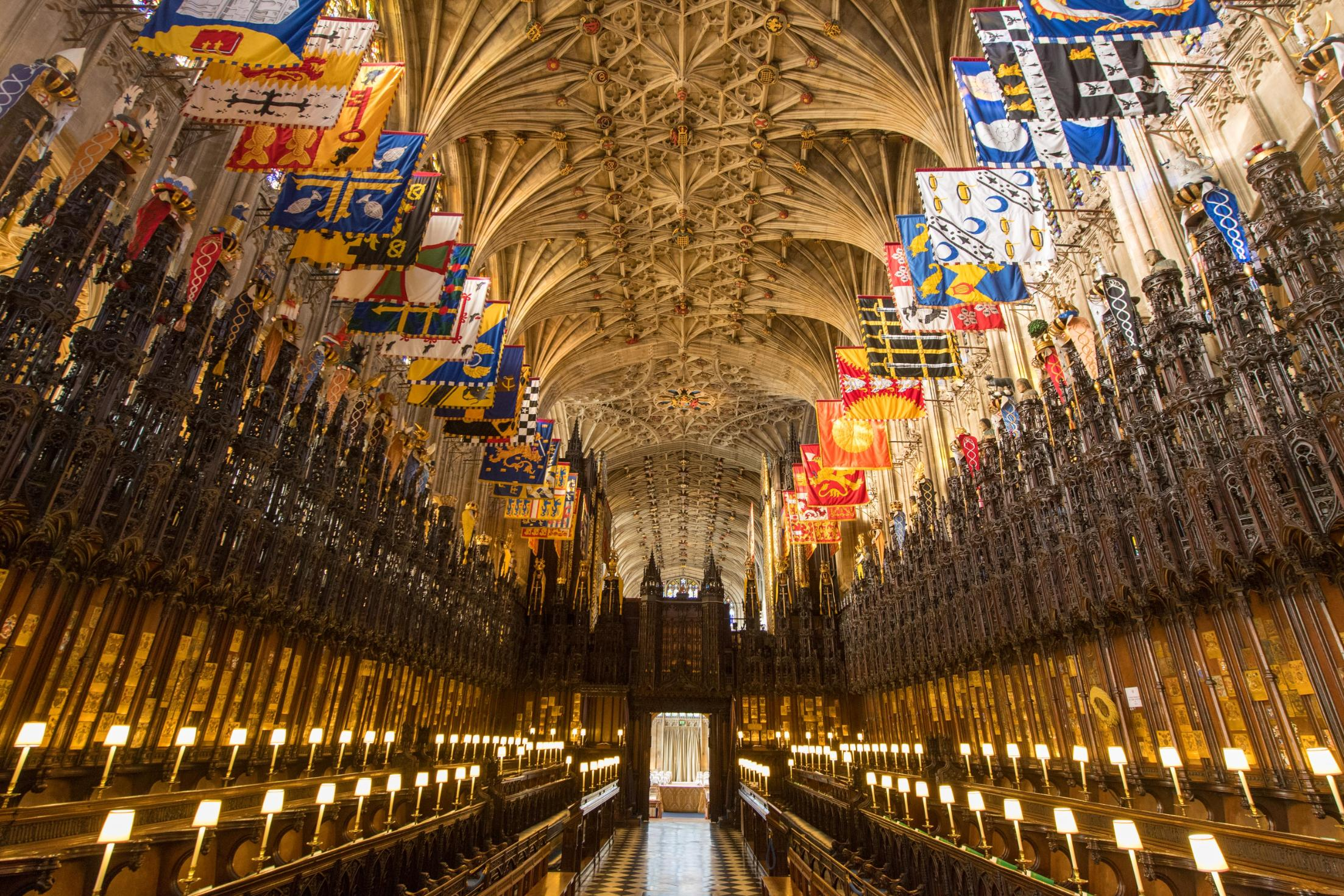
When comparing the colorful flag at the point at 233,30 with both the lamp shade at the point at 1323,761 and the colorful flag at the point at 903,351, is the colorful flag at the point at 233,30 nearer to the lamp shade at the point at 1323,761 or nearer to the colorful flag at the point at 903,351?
the colorful flag at the point at 903,351

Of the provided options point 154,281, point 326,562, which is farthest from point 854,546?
point 154,281

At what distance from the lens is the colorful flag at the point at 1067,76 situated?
735 centimetres

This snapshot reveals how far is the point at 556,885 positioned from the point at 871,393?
38.1ft

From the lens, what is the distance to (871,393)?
15633 millimetres

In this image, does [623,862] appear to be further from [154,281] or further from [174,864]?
[154,281]

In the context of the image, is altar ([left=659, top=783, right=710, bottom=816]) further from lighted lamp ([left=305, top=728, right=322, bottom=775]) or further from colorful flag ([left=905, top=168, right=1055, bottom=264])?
colorful flag ([left=905, top=168, right=1055, bottom=264])

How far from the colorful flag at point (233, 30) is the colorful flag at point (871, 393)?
11773mm

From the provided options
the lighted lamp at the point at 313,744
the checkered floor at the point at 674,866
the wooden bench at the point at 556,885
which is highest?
the lighted lamp at the point at 313,744

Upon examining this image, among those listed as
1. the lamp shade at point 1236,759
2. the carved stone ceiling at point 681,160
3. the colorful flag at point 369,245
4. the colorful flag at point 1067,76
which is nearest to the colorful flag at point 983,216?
the colorful flag at point 1067,76

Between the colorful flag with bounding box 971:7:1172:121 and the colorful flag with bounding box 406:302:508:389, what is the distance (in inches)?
378

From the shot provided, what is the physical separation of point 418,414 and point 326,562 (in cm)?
850

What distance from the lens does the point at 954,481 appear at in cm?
1448

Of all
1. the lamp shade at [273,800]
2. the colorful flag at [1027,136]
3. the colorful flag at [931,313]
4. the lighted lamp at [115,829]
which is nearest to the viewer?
the lighted lamp at [115,829]

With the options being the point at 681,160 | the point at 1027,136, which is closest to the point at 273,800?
the point at 1027,136
